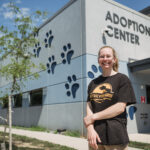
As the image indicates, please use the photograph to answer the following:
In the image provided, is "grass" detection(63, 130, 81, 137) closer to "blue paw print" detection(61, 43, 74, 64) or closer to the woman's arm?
"blue paw print" detection(61, 43, 74, 64)

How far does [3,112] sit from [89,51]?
13756 millimetres

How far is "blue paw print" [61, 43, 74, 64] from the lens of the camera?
1057 cm

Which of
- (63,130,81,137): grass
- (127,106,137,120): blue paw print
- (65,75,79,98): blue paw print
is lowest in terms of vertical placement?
(63,130,81,137): grass

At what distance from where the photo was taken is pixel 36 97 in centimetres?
1376

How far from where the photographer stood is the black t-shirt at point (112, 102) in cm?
191

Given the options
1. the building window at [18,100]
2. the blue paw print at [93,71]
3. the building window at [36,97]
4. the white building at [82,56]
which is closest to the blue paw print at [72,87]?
the white building at [82,56]

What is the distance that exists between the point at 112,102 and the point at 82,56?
776 centimetres

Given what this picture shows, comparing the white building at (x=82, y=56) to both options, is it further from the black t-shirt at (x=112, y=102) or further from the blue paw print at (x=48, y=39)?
the black t-shirt at (x=112, y=102)

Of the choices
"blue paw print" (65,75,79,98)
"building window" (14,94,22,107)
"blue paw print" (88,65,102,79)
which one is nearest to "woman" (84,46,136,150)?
"blue paw print" (88,65,102,79)

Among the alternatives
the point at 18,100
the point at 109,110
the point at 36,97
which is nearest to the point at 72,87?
the point at 36,97

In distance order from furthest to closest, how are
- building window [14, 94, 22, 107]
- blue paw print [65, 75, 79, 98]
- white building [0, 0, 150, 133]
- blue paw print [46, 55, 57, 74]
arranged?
building window [14, 94, 22, 107] < blue paw print [46, 55, 57, 74] < blue paw print [65, 75, 79, 98] < white building [0, 0, 150, 133]

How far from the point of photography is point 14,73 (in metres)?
5.64

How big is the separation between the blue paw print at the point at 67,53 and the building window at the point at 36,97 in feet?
11.0

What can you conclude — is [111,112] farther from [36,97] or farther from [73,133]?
[36,97]
